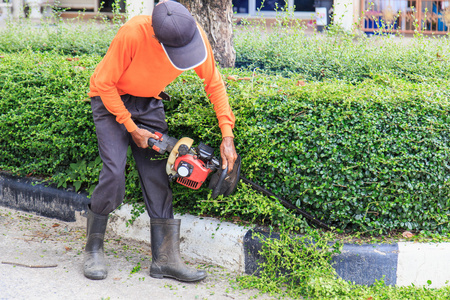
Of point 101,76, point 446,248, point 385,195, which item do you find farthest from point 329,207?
point 101,76

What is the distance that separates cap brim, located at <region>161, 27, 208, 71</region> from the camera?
2930 mm

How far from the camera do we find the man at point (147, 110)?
2.96 meters

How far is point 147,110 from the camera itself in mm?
3504

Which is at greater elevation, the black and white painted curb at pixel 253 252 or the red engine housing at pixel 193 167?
the red engine housing at pixel 193 167

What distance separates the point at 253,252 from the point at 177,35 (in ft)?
5.30

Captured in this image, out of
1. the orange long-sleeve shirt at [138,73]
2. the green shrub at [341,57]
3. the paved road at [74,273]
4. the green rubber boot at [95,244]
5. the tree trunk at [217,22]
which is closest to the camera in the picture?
the orange long-sleeve shirt at [138,73]

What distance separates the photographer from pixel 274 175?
3561mm

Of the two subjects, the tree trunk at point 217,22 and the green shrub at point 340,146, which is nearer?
the green shrub at point 340,146

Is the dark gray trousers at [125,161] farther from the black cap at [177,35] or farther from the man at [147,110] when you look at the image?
the black cap at [177,35]

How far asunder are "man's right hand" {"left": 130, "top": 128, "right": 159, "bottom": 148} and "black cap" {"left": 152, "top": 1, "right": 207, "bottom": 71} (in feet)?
1.98

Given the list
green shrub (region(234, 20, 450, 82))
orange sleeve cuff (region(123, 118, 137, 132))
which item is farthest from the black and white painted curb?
green shrub (region(234, 20, 450, 82))

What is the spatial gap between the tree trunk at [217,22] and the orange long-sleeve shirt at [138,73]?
2.25 metres

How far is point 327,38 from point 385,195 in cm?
363

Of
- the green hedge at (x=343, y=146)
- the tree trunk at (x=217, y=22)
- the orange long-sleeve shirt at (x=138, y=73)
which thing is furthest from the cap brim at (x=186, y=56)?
the tree trunk at (x=217, y=22)
